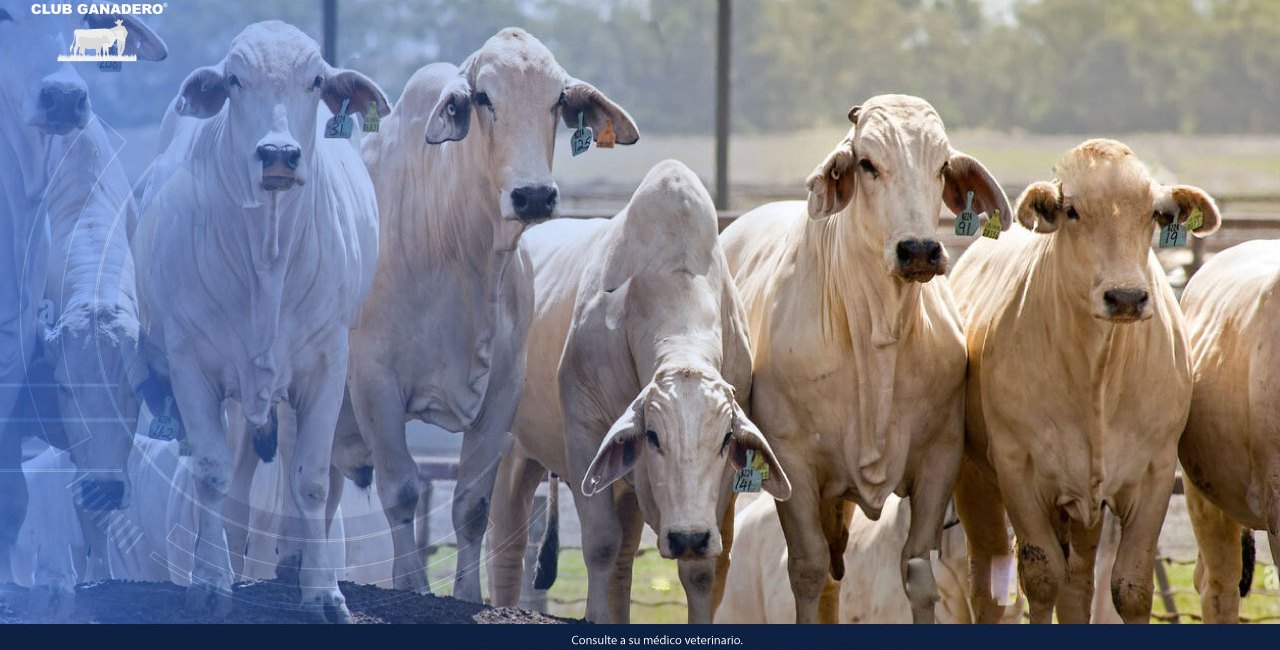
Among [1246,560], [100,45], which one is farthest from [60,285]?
[1246,560]

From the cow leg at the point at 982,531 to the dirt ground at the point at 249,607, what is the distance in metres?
2.02

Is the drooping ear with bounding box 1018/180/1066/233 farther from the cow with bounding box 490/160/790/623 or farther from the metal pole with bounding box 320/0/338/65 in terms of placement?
the metal pole with bounding box 320/0/338/65

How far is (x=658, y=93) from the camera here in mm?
21812

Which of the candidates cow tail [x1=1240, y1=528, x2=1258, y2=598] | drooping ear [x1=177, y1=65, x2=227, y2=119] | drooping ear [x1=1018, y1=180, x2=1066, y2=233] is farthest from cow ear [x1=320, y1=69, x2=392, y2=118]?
cow tail [x1=1240, y1=528, x2=1258, y2=598]

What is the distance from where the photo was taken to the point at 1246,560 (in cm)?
797

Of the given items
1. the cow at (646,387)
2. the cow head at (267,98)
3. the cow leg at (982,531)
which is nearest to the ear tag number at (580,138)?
the cow at (646,387)

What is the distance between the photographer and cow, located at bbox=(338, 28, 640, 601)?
6996mm

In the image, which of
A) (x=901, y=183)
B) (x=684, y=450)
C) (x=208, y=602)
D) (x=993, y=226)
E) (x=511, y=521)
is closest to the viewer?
(x=684, y=450)

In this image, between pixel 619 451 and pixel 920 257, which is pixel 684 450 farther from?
pixel 920 257

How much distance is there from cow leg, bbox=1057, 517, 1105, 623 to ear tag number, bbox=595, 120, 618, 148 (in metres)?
2.57

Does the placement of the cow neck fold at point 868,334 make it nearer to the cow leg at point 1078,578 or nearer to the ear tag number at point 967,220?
the ear tag number at point 967,220

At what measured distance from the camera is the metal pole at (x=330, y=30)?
745 cm

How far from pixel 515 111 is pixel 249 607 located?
230 cm

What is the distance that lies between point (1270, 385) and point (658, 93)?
50.9 feet
